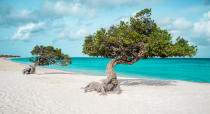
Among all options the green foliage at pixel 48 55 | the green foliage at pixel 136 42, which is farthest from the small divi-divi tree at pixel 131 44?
the green foliage at pixel 48 55

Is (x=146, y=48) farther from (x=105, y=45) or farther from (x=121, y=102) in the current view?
(x=121, y=102)

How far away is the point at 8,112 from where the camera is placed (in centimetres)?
712

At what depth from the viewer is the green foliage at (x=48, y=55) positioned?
2572cm

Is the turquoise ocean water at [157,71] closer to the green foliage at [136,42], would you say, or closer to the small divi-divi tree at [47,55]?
the small divi-divi tree at [47,55]

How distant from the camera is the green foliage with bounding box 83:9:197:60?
12.2 m

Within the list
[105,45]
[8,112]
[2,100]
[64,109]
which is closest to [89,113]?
[64,109]

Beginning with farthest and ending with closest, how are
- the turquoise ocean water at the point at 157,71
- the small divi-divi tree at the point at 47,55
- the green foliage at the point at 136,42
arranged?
the turquoise ocean water at the point at 157,71
the small divi-divi tree at the point at 47,55
the green foliage at the point at 136,42

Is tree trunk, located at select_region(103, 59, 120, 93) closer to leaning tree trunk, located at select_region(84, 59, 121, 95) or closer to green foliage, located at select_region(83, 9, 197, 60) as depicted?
leaning tree trunk, located at select_region(84, 59, 121, 95)

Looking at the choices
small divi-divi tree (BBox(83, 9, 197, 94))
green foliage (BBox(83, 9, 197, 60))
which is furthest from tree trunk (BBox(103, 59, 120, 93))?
green foliage (BBox(83, 9, 197, 60))

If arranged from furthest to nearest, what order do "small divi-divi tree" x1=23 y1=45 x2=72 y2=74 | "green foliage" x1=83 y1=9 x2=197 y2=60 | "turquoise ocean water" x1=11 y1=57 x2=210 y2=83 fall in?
"turquoise ocean water" x1=11 y1=57 x2=210 y2=83 → "small divi-divi tree" x1=23 y1=45 x2=72 y2=74 → "green foliage" x1=83 y1=9 x2=197 y2=60

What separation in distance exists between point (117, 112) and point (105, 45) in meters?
6.70

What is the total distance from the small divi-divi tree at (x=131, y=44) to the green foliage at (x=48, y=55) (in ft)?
40.9

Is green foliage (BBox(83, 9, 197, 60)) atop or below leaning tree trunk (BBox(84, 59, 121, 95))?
atop

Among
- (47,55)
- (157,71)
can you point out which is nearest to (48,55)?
(47,55)
